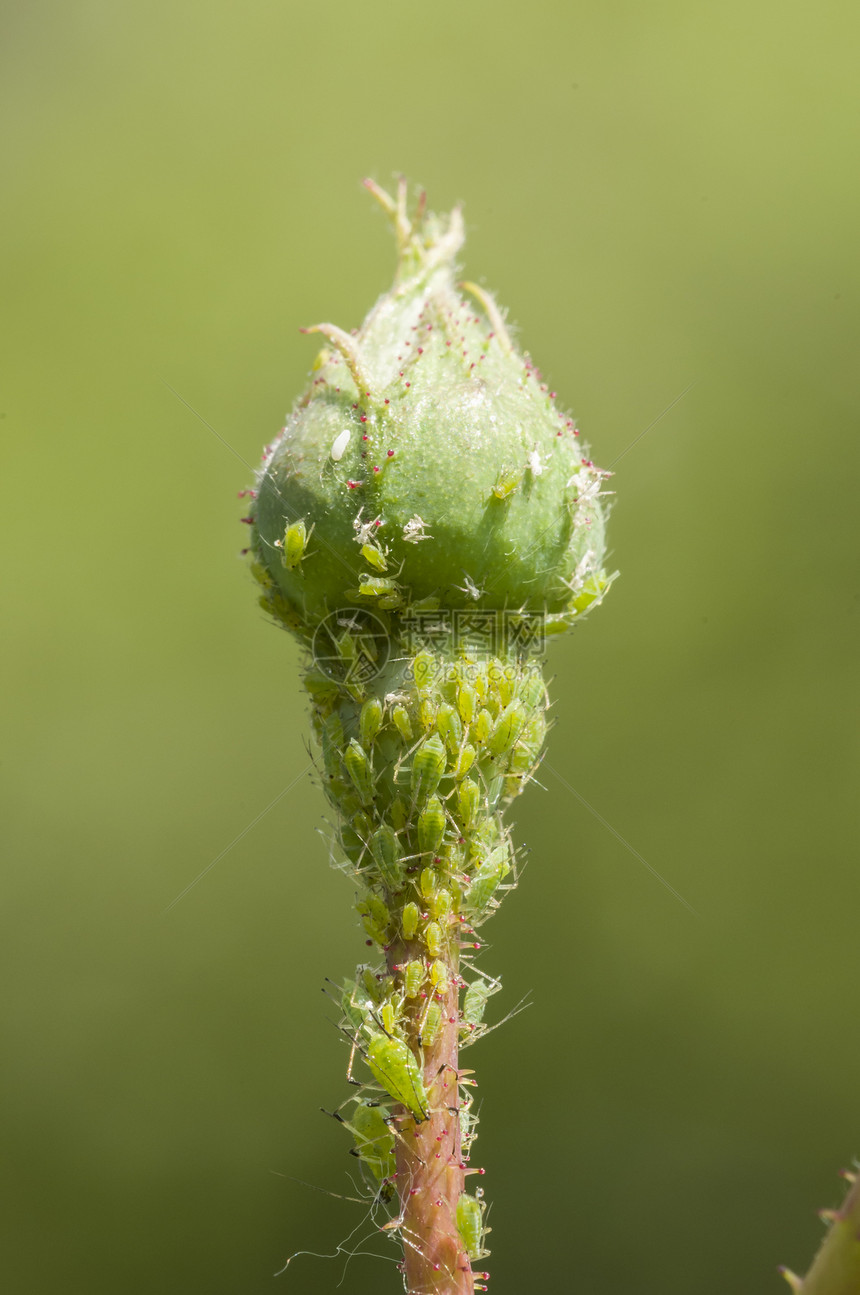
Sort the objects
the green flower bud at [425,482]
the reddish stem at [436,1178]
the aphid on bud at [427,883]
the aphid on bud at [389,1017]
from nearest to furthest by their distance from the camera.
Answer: the reddish stem at [436,1178], the aphid on bud at [389,1017], the aphid on bud at [427,883], the green flower bud at [425,482]

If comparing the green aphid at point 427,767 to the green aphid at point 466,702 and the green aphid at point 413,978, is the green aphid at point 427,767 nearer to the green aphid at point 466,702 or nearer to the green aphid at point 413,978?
the green aphid at point 466,702

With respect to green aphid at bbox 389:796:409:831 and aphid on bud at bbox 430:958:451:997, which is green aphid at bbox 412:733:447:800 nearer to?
green aphid at bbox 389:796:409:831

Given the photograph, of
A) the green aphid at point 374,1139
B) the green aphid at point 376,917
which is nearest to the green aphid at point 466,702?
the green aphid at point 376,917

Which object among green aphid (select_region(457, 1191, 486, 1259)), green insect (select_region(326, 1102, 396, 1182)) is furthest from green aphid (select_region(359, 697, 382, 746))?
green aphid (select_region(457, 1191, 486, 1259))

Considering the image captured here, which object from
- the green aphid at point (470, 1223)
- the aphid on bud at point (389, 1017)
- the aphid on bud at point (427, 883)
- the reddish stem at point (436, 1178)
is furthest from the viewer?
the aphid on bud at point (427, 883)

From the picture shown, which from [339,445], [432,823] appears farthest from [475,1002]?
[339,445]

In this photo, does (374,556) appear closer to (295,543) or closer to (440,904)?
(295,543)
